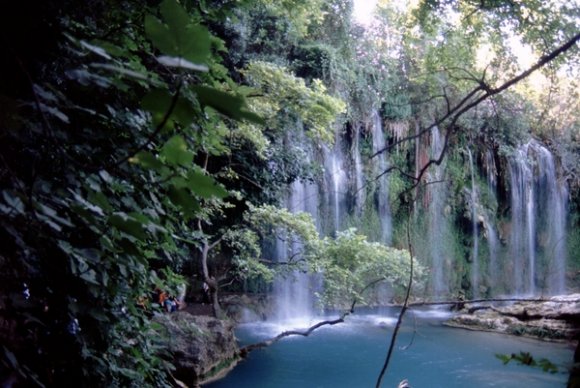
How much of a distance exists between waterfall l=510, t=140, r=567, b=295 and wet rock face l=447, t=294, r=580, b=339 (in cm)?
490

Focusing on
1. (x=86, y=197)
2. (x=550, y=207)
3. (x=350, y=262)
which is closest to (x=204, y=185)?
(x=86, y=197)

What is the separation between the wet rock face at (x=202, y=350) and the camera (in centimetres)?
620

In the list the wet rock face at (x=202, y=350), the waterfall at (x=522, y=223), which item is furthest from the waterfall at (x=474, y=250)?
the wet rock face at (x=202, y=350)

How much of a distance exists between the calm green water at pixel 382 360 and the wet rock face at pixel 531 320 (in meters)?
0.39

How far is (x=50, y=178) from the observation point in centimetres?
138

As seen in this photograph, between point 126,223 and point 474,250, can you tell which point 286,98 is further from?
point 474,250

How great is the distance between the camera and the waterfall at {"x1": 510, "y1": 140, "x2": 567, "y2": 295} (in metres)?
16.0

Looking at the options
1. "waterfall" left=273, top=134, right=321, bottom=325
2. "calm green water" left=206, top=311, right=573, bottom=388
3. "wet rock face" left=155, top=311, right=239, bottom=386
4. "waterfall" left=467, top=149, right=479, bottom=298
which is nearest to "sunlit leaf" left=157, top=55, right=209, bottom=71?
"wet rock face" left=155, top=311, right=239, bottom=386

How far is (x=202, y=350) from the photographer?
21.2ft

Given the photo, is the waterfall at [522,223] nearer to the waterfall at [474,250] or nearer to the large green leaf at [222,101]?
the waterfall at [474,250]

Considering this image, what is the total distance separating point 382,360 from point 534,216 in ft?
33.7

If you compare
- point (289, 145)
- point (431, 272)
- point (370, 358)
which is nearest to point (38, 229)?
point (289, 145)

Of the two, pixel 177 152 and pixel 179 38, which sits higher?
pixel 179 38

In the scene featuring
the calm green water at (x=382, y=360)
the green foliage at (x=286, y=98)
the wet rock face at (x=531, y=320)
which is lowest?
the calm green water at (x=382, y=360)
